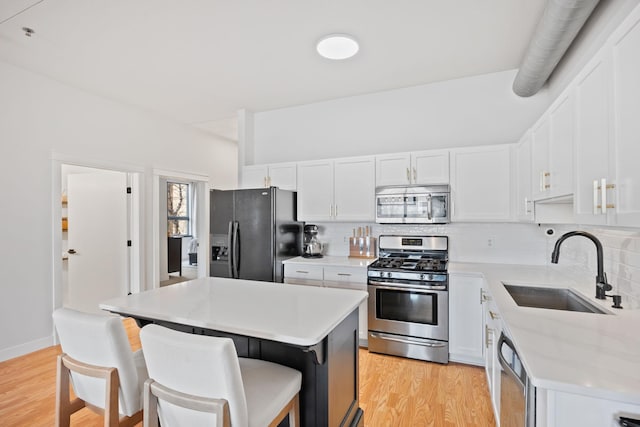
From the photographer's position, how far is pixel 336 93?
3900 mm

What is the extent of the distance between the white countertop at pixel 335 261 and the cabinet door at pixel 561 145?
1.86 meters

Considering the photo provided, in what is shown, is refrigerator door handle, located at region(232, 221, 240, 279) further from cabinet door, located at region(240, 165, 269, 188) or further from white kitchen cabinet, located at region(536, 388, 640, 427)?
white kitchen cabinet, located at region(536, 388, 640, 427)

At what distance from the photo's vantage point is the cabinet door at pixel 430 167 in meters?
3.26

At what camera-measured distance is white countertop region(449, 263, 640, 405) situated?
98 centimetres

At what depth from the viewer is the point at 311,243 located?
3979mm

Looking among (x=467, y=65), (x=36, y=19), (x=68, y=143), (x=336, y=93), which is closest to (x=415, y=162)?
(x=467, y=65)

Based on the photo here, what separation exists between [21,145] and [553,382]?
4.47 m

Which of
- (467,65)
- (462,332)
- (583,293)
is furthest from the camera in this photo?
(467,65)

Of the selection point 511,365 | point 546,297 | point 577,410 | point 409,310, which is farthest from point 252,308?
point 546,297

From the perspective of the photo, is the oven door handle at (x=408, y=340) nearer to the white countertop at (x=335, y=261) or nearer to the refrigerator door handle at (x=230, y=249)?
the white countertop at (x=335, y=261)

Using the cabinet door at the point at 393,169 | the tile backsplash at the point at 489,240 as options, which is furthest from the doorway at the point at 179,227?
the cabinet door at the point at 393,169

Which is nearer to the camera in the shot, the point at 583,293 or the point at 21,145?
the point at 583,293

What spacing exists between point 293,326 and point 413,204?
89.7 inches

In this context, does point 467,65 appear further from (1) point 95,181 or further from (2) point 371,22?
(1) point 95,181
